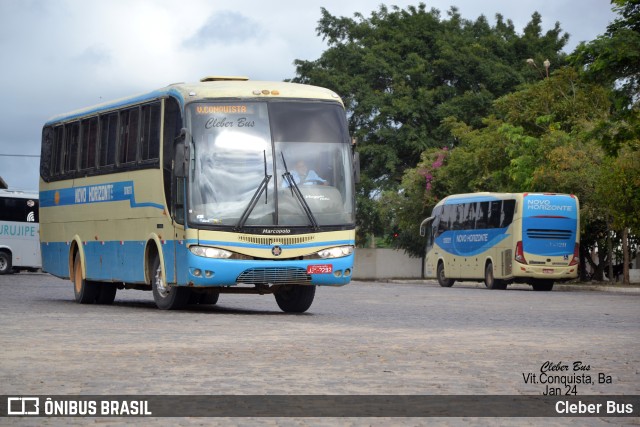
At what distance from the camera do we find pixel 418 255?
73312mm

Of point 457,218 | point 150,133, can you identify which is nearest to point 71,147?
point 150,133

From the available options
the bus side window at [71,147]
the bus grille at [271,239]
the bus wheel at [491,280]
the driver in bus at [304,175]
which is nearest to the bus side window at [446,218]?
the bus wheel at [491,280]

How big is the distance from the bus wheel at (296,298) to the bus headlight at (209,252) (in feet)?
7.85

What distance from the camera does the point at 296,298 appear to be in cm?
2459

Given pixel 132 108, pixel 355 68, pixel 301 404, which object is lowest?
pixel 301 404

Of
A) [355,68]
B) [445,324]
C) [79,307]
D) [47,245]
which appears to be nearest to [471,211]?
[355,68]

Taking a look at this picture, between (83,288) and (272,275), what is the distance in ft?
20.3

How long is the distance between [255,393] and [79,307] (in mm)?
15282

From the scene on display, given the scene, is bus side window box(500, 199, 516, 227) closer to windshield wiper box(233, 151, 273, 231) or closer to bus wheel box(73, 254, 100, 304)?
bus wheel box(73, 254, 100, 304)

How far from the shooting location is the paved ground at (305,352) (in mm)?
11133

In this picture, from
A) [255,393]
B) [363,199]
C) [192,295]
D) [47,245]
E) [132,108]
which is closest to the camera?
[255,393]

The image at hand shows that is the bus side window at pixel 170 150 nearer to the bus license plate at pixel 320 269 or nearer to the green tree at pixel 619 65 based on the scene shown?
the bus license plate at pixel 320 269

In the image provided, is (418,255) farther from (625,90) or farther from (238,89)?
(238,89)

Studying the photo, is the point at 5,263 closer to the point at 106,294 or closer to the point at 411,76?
the point at 411,76
